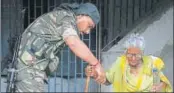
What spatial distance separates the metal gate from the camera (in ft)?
25.3

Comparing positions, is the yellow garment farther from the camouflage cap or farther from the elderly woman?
the camouflage cap

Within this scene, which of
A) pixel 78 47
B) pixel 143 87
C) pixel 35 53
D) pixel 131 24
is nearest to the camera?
pixel 78 47

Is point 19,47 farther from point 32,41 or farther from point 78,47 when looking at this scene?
point 78,47

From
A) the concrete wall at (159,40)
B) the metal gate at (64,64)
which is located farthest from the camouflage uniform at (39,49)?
the metal gate at (64,64)

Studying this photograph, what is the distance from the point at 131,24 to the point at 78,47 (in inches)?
133

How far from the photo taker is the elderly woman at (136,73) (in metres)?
5.16

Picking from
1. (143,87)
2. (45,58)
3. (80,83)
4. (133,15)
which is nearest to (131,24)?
(133,15)

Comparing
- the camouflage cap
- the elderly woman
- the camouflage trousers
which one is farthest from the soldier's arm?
the elderly woman

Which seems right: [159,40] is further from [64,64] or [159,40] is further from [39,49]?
[39,49]

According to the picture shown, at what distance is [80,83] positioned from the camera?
7.72m

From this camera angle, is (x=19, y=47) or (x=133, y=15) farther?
(x=133, y=15)

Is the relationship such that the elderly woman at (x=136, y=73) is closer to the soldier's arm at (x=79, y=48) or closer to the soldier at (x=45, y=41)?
the soldier at (x=45, y=41)

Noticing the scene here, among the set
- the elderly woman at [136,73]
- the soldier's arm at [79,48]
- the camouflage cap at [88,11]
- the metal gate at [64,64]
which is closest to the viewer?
the soldier's arm at [79,48]

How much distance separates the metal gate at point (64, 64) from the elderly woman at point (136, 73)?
7.79 ft
